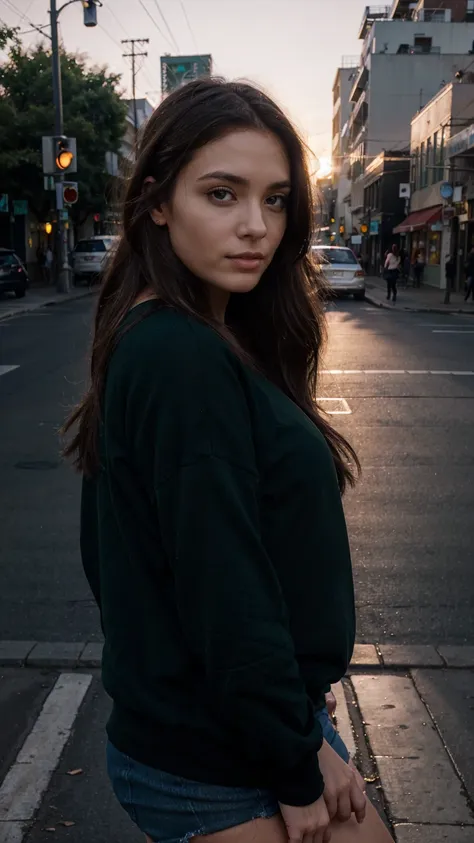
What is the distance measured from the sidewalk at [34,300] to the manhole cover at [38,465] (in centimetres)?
1553

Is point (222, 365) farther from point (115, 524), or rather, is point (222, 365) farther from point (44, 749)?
point (44, 749)

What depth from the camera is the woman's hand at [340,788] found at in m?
1.45

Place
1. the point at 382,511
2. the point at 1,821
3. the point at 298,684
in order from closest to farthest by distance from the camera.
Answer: the point at 298,684 < the point at 1,821 < the point at 382,511

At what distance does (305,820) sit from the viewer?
140 cm

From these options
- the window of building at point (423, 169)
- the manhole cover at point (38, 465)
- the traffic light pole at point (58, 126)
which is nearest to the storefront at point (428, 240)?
the window of building at point (423, 169)

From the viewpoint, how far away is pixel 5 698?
394cm

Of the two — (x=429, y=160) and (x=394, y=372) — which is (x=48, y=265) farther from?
(x=394, y=372)

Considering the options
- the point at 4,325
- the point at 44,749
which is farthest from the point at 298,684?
the point at 4,325

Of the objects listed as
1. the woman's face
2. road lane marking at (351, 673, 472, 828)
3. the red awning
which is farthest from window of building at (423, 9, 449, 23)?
the woman's face

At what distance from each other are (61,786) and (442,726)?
139cm

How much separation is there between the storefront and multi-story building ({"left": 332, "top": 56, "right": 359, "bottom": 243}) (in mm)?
42175

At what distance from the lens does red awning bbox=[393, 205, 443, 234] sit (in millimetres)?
38375

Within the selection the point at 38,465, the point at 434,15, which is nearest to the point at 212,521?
the point at 38,465

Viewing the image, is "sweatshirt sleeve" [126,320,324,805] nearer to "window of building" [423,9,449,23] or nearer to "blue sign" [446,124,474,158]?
"blue sign" [446,124,474,158]
